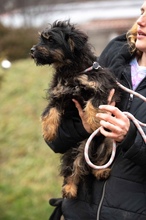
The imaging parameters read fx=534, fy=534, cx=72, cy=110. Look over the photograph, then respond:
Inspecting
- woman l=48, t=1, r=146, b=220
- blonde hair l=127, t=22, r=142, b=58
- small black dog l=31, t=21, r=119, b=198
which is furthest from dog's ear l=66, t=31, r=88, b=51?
blonde hair l=127, t=22, r=142, b=58

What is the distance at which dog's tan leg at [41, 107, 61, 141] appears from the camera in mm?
2898

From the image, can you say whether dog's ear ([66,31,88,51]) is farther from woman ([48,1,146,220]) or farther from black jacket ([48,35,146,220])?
black jacket ([48,35,146,220])

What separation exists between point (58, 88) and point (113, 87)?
0.32 meters

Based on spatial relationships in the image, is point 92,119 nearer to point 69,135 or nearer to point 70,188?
point 69,135

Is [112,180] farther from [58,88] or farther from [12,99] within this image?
[12,99]

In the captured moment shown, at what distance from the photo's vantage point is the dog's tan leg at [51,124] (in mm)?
2898

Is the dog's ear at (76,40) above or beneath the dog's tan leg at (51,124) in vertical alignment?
above

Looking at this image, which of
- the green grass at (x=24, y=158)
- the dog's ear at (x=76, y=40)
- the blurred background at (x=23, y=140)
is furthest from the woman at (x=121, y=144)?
the green grass at (x=24, y=158)

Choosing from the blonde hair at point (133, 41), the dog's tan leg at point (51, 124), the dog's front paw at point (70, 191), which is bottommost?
the dog's front paw at point (70, 191)

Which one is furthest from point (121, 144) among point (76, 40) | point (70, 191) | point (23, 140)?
point (23, 140)

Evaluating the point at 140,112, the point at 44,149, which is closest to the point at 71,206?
the point at 140,112

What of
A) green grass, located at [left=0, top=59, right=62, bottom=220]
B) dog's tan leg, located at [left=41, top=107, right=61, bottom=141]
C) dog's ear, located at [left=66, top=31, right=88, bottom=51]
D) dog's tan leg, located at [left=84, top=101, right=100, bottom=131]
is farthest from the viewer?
green grass, located at [left=0, top=59, right=62, bottom=220]

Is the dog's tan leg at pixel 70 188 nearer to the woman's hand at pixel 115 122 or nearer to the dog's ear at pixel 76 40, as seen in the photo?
the woman's hand at pixel 115 122

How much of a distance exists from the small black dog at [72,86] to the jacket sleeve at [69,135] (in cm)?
5
